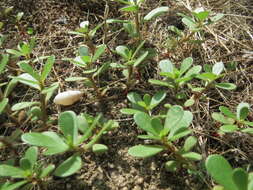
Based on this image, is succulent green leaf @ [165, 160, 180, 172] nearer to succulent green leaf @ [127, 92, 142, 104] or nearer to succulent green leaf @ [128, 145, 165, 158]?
succulent green leaf @ [128, 145, 165, 158]

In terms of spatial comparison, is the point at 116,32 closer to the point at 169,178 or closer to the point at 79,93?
the point at 79,93

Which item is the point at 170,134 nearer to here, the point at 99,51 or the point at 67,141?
the point at 67,141

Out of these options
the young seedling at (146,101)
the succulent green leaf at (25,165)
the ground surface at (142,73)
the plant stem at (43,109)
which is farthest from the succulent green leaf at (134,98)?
the succulent green leaf at (25,165)

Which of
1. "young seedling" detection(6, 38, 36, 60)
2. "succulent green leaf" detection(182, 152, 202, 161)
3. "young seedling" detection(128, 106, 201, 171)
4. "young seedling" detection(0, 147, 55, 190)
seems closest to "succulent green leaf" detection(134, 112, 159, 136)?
"young seedling" detection(128, 106, 201, 171)

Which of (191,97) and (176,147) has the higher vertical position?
(191,97)

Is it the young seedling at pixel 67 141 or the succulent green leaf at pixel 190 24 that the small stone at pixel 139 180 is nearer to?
the young seedling at pixel 67 141

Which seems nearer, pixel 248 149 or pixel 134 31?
pixel 248 149

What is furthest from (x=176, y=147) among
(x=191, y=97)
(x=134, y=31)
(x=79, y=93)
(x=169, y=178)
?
(x=134, y=31)
